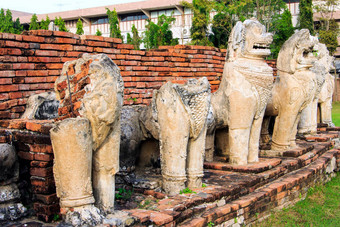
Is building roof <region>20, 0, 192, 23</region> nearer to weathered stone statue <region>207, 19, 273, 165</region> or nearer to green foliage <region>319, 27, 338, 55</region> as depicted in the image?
green foliage <region>319, 27, 338, 55</region>

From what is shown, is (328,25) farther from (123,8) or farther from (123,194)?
(123,194)

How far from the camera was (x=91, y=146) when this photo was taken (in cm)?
312

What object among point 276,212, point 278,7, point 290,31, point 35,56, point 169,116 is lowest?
point 276,212

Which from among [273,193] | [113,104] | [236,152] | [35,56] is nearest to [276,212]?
[273,193]

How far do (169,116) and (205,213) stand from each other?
1.03 meters

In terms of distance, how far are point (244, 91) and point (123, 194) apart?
6.92 feet

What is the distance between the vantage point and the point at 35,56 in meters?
5.12

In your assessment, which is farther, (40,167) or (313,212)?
(313,212)

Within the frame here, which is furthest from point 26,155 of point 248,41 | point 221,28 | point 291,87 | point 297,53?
point 221,28

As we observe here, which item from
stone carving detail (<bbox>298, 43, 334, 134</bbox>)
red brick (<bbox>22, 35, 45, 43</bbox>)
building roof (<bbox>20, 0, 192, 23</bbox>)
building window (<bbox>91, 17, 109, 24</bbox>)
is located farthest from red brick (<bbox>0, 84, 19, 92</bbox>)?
building window (<bbox>91, 17, 109, 24</bbox>)

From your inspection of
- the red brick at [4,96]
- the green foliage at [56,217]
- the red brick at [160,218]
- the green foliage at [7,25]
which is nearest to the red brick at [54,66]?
the red brick at [4,96]

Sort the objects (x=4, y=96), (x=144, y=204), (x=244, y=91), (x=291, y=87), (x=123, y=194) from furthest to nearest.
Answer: (x=291, y=87) < (x=244, y=91) < (x=4, y=96) < (x=123, y=194) < (x=144, y=204)

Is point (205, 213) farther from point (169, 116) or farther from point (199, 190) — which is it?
point (169, 116)

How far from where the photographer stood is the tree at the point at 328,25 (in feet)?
71.2
